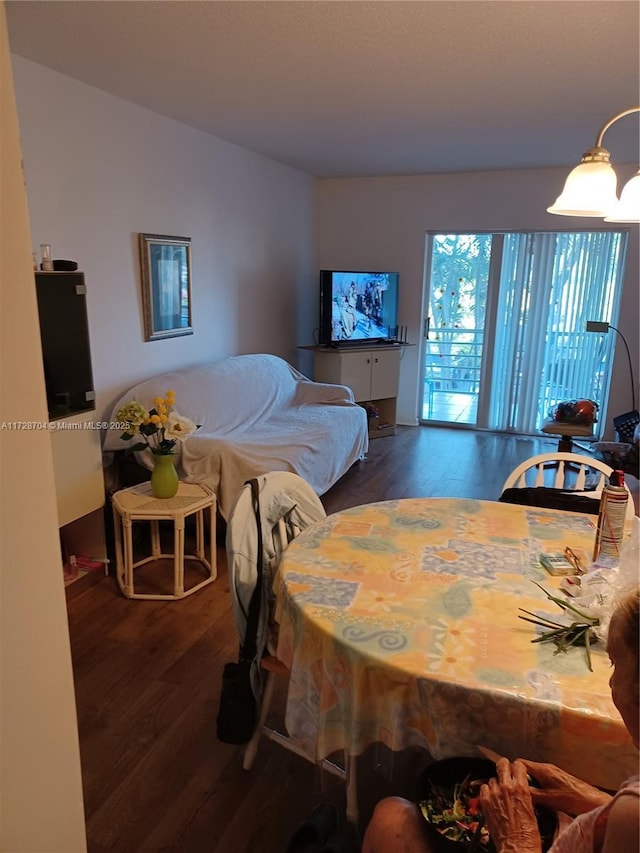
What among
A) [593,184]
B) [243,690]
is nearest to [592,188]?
[593,184]

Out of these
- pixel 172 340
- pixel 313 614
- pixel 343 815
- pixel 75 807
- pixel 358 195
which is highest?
pixel 358 195

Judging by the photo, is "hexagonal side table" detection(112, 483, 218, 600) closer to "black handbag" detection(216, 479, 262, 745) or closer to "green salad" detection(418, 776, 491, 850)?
"black handbag" detection(216, 479, 262, 745)

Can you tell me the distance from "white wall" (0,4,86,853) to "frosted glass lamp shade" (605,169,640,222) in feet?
4.96

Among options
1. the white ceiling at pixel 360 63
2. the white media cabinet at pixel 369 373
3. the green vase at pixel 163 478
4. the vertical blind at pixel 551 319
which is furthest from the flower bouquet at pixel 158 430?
the vertical blind at pixel 551 319

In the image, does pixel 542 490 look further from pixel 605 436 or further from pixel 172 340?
pixel 605 436

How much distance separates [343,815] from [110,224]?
3.15 m

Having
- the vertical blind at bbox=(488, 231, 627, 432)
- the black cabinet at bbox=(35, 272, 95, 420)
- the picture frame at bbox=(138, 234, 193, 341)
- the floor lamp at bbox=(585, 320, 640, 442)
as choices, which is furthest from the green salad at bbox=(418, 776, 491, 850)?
the vertical blind at bbox=(488, 231, 627, 432)

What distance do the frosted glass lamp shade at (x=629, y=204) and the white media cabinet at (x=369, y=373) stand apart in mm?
3864

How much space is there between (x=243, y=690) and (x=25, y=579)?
1.08 meters

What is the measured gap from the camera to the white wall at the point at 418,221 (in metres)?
5.47

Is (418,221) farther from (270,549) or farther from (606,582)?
(606,582)

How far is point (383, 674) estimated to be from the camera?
1.30 m

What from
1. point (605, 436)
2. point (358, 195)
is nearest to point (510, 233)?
point (358, 195)

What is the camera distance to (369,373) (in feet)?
18.9
